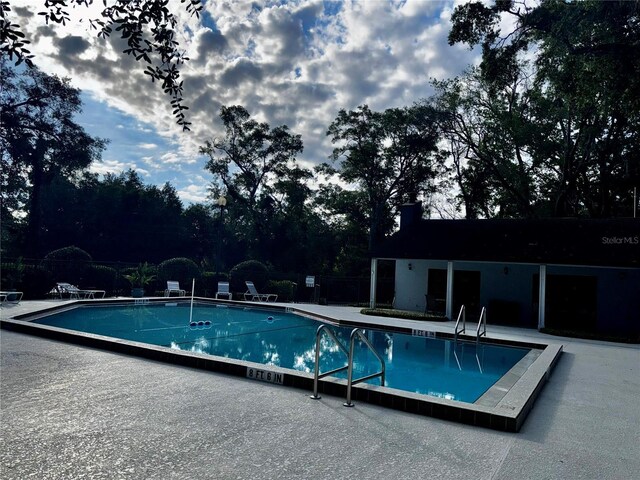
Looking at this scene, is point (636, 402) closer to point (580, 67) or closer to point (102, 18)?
point (102, 18)

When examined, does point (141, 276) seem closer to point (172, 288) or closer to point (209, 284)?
point (172, 288)

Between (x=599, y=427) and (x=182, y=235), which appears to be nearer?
(x=599, y=427)

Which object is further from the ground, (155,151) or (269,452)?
(155,151)

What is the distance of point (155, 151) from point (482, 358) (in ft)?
85.7

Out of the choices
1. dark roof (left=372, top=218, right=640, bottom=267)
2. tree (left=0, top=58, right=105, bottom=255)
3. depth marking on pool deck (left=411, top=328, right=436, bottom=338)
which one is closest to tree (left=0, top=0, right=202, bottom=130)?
depth marking on pool deck (left=411, top=328, right=436, bottom=338)

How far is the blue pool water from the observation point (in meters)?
8.99

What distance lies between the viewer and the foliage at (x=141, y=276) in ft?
71.4

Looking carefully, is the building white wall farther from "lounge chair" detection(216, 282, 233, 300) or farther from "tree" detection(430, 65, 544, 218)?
"tree" detection(430, 65, 544, 218)

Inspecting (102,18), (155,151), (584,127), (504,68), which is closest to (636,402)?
(102,18)

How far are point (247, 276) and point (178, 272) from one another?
3.60 metres

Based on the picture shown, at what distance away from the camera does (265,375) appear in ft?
22.2

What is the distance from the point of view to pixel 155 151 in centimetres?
3016

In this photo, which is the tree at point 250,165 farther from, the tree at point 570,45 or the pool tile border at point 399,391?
the pool tile border at point 399,391

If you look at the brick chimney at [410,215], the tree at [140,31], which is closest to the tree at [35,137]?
the brick chimney at [410,215]
